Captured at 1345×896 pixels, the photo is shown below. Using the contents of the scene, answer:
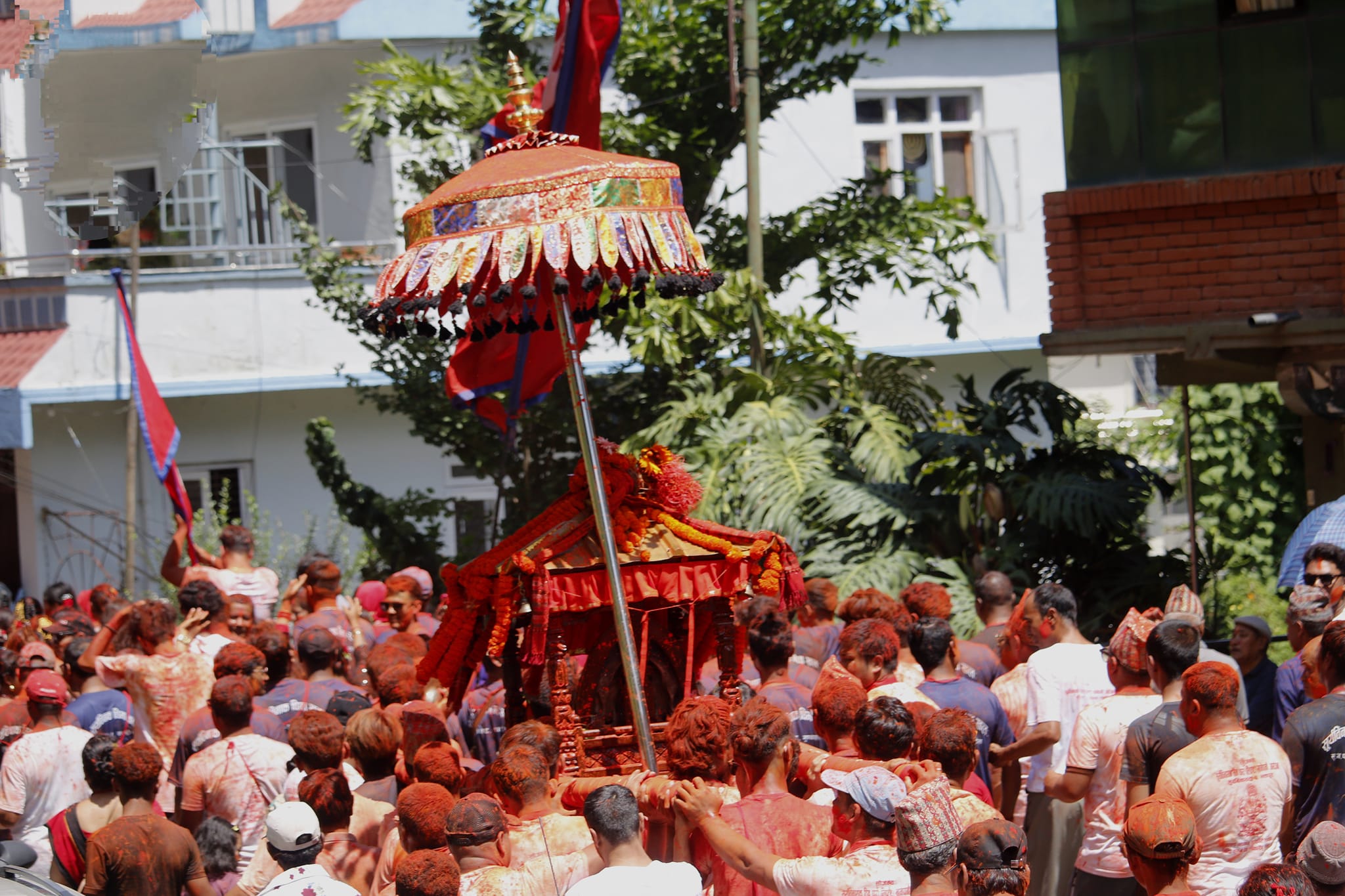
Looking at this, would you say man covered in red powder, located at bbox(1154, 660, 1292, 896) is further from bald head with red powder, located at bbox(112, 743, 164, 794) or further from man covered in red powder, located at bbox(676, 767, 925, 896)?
bald head with red powder, located at bbox(112, 743, 164, 794)

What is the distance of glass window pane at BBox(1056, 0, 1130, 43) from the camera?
11.7 meters

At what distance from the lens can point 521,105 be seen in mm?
6613

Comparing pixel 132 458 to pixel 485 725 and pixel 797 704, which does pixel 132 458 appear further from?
pixel 797 704

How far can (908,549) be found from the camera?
1247 centimetres

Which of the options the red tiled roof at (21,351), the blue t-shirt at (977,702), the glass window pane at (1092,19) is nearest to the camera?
the blue t-shirt at (977,702)

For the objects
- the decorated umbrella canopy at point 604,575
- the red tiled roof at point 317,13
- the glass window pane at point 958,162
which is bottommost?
the decorated umbrella canopy at point 604,575

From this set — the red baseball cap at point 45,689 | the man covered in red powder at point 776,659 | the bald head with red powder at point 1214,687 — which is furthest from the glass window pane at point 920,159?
the bald head with red powder at point 1214,687

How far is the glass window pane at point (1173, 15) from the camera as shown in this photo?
1152 centimetres

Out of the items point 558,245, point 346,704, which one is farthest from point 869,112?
point 558,245

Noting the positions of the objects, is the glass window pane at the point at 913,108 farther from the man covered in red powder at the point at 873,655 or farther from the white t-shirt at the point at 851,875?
the white t-shirt at the point at 851,875

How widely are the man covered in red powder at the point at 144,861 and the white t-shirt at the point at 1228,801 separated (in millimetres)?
3392

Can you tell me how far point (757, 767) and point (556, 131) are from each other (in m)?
4.64

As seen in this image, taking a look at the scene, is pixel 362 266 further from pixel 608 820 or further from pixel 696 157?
pixel 608 820

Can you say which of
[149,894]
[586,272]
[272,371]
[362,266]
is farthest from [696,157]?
[149,894]
